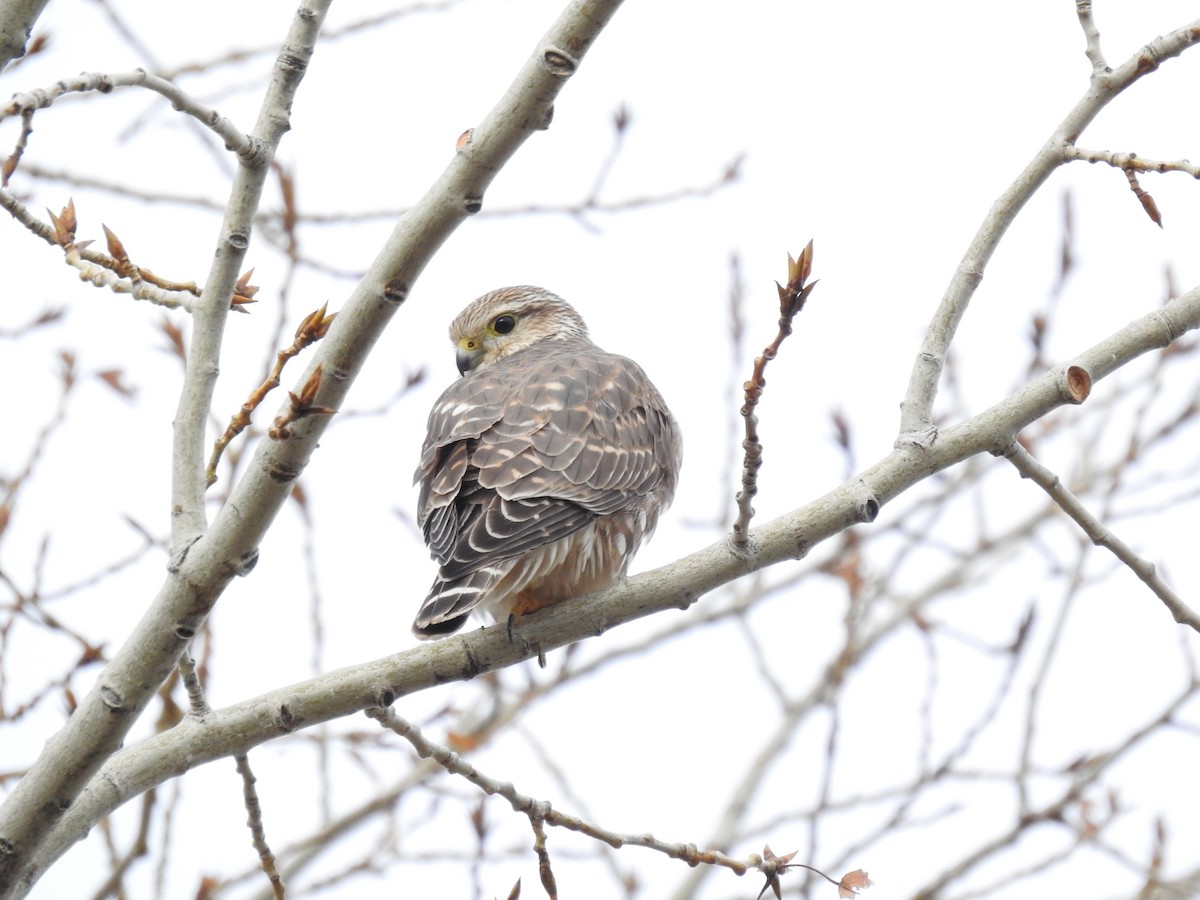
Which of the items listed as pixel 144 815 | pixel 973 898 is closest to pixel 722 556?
pixel 144 815

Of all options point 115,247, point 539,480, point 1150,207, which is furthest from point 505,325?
point 1150,207

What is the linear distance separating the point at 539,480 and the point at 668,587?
1.00 m

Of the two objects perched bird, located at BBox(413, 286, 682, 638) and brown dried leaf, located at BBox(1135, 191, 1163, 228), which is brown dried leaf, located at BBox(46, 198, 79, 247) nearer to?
perched bird, located at BBox(413, 286, 682, 638)

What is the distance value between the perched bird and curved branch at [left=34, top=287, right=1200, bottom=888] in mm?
385

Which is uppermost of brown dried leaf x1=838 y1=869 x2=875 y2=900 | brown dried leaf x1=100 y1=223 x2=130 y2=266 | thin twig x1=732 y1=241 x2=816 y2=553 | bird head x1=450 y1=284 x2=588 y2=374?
bird head x1=450 y1=284 x2=588 y2=374

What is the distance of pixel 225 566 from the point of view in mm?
2812

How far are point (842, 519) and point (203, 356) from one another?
1570 millimetres

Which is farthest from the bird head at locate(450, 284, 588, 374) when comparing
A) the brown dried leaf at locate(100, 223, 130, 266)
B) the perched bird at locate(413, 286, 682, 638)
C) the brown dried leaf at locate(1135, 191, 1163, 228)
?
the brown dried leaf at locate(1135, 191, 1163, 228)

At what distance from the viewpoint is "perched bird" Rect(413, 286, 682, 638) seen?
3881 millimetres

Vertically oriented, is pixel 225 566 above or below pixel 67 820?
above

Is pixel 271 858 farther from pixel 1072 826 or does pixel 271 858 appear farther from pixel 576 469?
pixel 1072 826

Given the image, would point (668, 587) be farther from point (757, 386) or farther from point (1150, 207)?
point (1150, 207)

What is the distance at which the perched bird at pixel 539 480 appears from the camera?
12.7 feet

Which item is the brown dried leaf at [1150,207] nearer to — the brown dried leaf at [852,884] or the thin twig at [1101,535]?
the thin twig at [1101,535]
